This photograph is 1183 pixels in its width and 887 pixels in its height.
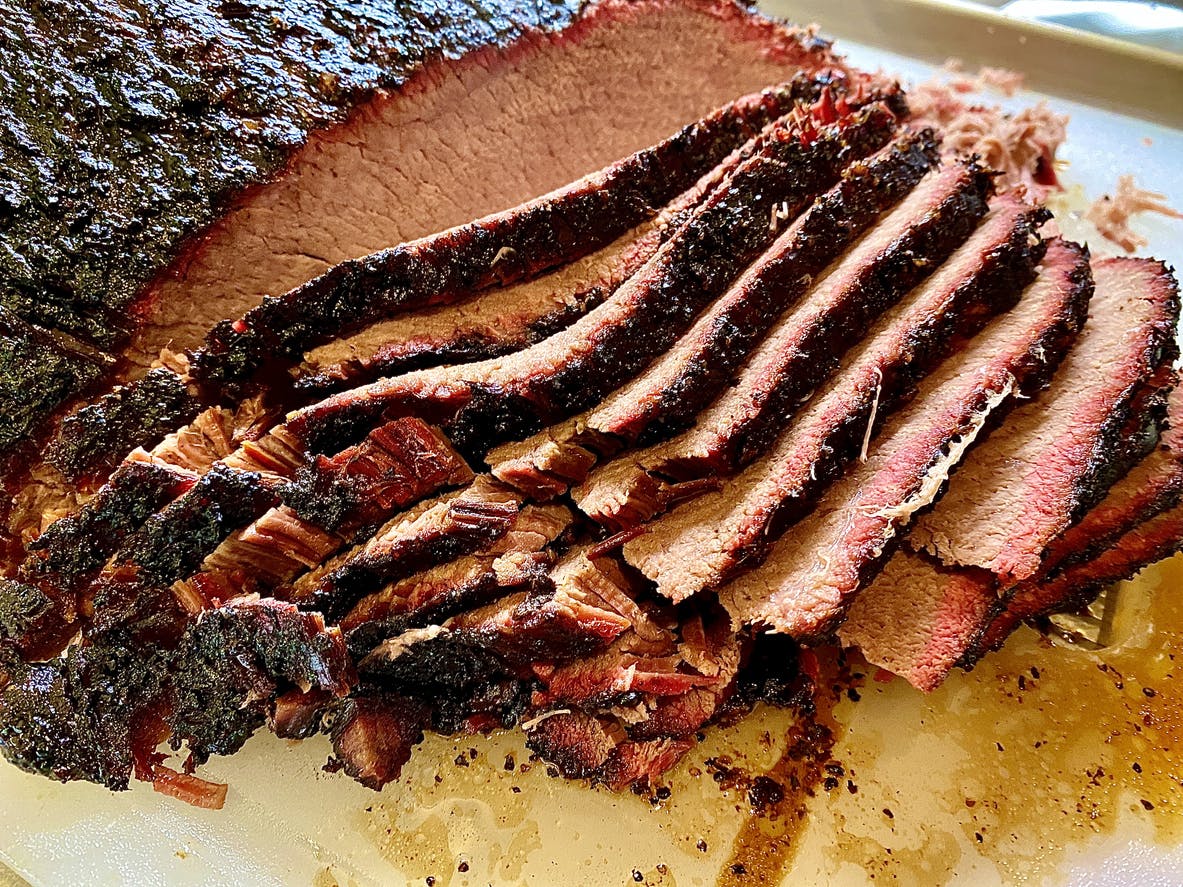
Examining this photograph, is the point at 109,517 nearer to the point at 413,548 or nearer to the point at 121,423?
the point at 121,423

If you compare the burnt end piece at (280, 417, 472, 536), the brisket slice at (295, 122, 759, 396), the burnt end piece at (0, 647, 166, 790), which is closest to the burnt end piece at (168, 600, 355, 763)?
the burnt end piece at (0, 647, 166, 790)

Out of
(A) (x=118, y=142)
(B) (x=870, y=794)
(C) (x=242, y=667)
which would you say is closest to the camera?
(C) (x=242, y=667)

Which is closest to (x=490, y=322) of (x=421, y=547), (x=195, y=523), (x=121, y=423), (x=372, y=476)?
(x=372, y=476)

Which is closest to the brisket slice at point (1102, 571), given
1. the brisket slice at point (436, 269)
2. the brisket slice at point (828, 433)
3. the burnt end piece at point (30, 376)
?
the brisket slice at point (828, 433)

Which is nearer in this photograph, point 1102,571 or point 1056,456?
point 1056,456

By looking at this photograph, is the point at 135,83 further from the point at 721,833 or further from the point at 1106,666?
the point at 1106,666

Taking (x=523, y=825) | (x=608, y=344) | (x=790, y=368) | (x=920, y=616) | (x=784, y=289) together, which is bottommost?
(x=523, y=825)

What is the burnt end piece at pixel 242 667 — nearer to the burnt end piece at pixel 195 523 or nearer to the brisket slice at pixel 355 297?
the burnt end piece at pixel 195 523
